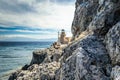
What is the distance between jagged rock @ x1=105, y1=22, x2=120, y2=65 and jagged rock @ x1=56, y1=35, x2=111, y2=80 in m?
0.53

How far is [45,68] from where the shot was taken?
18.6 metres

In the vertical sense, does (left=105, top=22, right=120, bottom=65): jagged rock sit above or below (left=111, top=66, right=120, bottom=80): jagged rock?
above

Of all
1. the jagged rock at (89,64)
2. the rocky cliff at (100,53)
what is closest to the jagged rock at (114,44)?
the rocky cliff at (100,53)

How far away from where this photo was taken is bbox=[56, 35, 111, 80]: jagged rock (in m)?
11.2

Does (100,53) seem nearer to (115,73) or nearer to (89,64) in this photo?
(89,64)

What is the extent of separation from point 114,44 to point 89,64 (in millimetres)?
2057

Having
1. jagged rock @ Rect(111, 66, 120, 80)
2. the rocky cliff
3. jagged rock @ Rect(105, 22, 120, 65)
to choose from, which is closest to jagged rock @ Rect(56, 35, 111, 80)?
the rocky cliff

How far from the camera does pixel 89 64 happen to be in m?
11.6

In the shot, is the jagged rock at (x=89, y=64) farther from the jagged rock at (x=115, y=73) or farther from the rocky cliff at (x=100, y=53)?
the jagged rock at (x=115, y=73)

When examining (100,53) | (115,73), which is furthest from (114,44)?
(115,73)

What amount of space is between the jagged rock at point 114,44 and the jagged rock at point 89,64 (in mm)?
527

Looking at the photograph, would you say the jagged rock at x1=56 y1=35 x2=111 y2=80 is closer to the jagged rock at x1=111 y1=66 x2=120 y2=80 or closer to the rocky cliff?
the rocky cliff

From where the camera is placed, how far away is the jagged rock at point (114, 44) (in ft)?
37.1

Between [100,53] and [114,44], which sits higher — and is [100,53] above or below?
below
